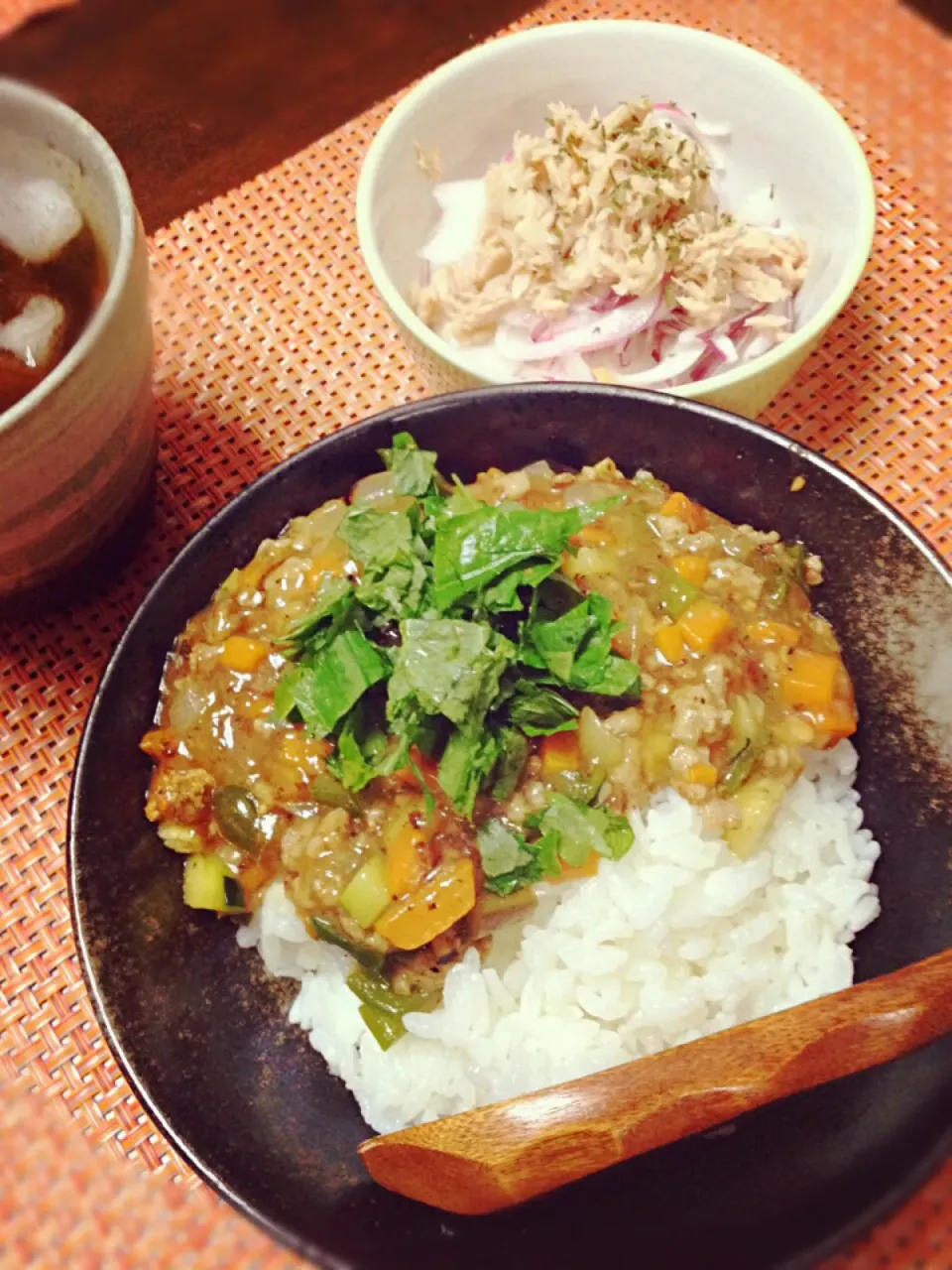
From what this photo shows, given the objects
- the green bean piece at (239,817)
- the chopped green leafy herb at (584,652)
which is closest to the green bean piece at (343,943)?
the green bean piece at (239,817)

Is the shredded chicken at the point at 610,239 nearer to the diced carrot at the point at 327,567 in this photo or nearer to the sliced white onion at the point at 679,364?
the sliced white onion at the point at 679,364

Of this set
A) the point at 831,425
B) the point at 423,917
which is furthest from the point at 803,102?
the point at 423,917

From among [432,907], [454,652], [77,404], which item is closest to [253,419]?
[77,404]

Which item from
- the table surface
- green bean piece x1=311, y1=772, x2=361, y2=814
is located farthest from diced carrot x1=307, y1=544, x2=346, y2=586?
the table surface

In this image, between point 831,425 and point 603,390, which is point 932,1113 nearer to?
point 603,390

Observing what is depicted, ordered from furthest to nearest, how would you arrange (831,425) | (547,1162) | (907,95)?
(907,95)
(831,425)
(547,1162)

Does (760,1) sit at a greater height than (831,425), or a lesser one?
greater
